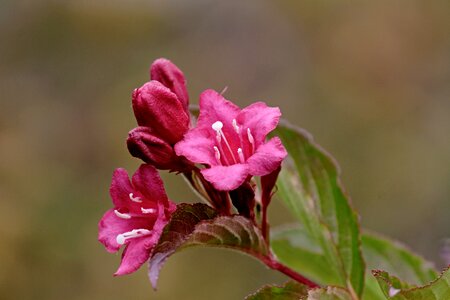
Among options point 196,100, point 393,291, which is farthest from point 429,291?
point 196,100

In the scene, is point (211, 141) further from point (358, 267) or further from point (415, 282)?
point (415, 282)

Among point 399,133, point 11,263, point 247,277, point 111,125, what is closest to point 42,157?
point 111,125

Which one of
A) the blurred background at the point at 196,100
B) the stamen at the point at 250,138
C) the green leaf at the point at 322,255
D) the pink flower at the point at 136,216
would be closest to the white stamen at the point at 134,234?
the pink flower at the point at 136,216

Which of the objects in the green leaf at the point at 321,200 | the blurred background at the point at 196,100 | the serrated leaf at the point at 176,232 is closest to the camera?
the serrated leaf at the point at 176,232

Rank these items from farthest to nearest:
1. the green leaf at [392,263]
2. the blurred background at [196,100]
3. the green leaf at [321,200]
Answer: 1. the blurred background at [196,100]
2. the green leaf at [392,263]
3. the green leaf at [321,200]

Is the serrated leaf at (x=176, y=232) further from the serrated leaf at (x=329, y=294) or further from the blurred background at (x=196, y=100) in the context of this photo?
the blurred background at (x=196, y=100)

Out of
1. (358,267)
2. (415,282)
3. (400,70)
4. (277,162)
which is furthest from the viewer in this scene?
(400,70)

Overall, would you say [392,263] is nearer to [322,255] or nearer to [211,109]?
[322,255]

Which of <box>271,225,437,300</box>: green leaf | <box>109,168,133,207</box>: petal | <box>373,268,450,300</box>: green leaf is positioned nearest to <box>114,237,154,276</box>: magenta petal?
<box>109,168,133,207</box>: petal
